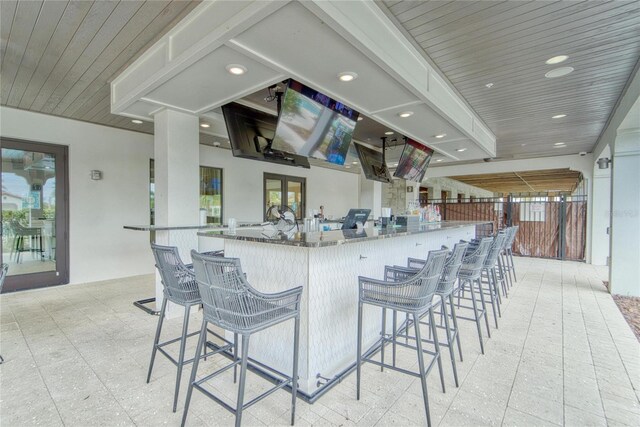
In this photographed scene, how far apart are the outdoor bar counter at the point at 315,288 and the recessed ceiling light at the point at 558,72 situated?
248 cm

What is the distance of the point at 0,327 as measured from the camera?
319 centimetres

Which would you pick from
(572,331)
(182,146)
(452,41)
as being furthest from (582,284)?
(182,146)

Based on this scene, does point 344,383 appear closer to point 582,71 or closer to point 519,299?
point 519,299

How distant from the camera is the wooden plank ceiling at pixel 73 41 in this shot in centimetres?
225

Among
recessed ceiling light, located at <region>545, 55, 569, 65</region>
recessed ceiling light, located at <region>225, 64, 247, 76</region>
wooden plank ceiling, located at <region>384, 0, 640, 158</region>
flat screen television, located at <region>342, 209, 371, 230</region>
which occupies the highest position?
recessed ceiling light, located at <region>545, 55, 569, 65</region>

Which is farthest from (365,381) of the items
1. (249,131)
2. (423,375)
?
(249,131)

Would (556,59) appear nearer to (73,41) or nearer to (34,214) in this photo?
(73,41)

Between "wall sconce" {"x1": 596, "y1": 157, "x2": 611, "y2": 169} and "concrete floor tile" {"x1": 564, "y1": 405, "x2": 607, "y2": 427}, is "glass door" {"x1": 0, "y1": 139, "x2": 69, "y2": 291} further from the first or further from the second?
"wall sconce" {"x1": 596, "y1": 157, "x2": 611, "y2": 169}

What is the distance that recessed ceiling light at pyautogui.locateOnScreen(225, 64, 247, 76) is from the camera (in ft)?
7.80

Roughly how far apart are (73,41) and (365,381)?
148 inches

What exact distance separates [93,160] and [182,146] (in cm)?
261

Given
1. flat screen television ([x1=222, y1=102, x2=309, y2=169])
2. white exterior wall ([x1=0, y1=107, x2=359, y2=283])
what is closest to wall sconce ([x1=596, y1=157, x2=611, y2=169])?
flat screen television ([x1=222, y1=102, x2=309, y2=169])

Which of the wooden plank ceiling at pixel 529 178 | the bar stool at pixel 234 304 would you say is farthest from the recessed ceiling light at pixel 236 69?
the wooden plank ceiling at pixel 529 178

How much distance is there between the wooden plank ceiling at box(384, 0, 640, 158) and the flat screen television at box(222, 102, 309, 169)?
1.95 meters
